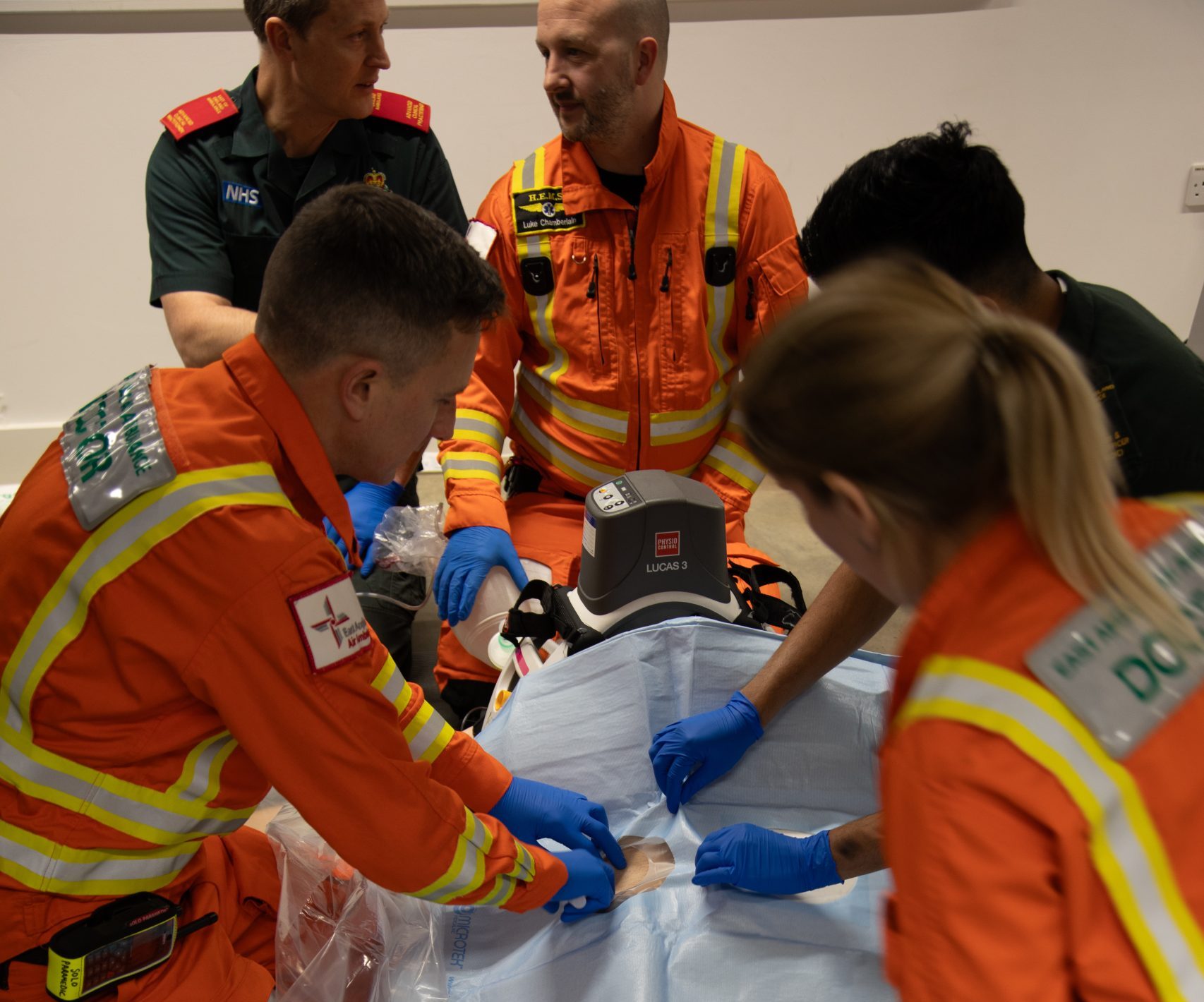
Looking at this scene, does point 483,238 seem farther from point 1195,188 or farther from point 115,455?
point 1195,188

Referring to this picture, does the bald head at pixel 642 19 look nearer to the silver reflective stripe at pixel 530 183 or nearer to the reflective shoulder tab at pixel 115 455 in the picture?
the silver reflective stripe at pixel 530 183

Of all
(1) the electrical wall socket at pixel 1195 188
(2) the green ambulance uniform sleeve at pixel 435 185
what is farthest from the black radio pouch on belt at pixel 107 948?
(1) the electrical wall socket at pixel 1195 188

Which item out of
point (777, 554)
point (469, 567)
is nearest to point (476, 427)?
point (469, 567)

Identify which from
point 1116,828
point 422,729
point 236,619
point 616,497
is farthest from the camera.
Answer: point 616,497

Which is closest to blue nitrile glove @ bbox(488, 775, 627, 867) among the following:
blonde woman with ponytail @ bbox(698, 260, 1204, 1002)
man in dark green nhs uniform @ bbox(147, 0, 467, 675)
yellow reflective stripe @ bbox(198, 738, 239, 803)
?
yellow reflective stripe @ bbox(198, 738, 239, 803)

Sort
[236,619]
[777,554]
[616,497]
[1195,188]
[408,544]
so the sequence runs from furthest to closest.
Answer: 1. [1195,188]
2. [777,554]
3. [408,544]
4. [616,497]
5. [236,619]

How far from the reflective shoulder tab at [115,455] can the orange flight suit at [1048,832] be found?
767mm

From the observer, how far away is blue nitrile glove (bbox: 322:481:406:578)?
2.36 metres

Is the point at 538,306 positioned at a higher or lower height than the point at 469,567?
higher

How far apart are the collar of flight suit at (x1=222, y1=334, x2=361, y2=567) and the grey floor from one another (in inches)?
52.3

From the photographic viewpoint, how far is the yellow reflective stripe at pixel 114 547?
3.22ft

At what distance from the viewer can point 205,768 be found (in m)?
1.13

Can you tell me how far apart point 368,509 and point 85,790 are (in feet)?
4.56

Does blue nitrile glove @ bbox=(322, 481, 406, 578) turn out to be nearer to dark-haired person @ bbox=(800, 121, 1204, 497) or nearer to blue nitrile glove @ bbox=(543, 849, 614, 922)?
blue nitrile glove @ bbox=(543, 849, 614, 922)
